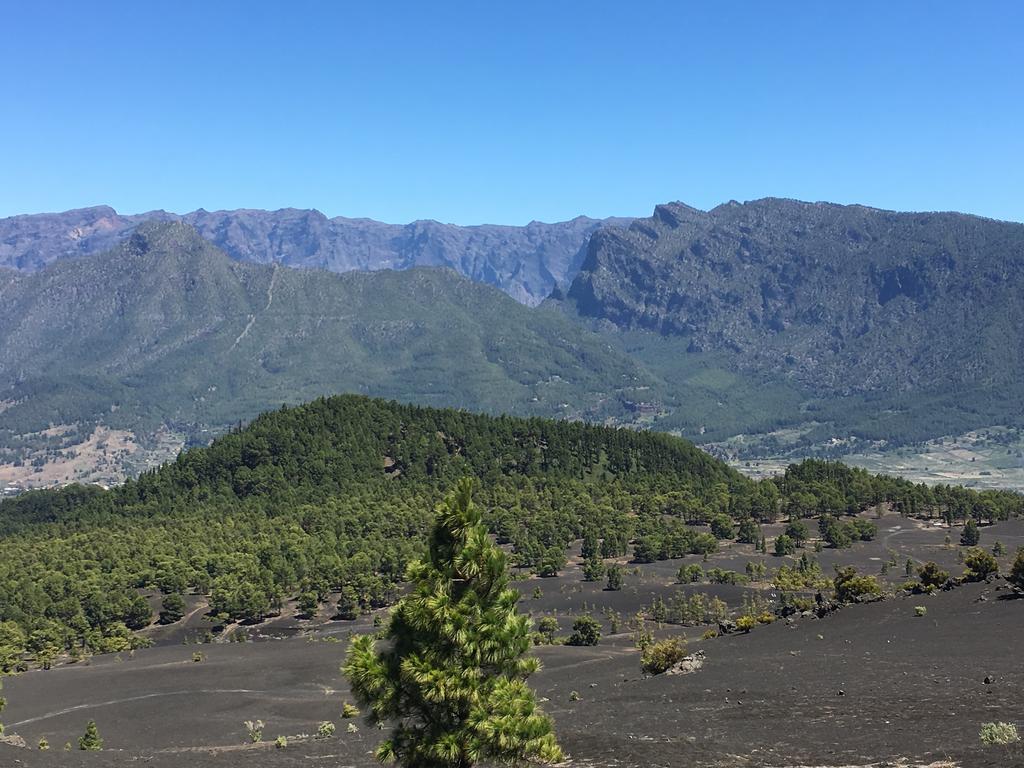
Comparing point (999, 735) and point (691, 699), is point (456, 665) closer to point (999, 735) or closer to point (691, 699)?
point (999, 735)

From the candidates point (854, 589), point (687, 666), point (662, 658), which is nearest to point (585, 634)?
point (854, 589)

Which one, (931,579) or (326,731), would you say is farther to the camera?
(931,579)

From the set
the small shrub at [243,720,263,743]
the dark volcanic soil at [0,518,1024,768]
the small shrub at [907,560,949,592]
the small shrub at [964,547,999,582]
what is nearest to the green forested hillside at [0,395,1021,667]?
the dark volcanic soil at [0,518,1024,768]

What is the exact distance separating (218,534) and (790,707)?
131092 millimetres

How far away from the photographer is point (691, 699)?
48750 millimetres

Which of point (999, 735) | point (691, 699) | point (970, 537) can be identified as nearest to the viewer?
point (999, 735)

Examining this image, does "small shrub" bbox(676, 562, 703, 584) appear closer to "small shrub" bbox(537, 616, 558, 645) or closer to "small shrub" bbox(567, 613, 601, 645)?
"small shrub" bbox(537, 616, 558, 645)

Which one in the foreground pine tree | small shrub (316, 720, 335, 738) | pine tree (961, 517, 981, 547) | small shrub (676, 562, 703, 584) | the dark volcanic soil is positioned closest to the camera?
the foreground pine tree

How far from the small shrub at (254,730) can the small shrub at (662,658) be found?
79.7ft

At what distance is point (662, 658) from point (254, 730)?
1002 inches

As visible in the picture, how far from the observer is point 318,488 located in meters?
186

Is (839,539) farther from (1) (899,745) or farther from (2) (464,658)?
(2) (464,658)

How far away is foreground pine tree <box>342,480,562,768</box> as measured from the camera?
27359 mm

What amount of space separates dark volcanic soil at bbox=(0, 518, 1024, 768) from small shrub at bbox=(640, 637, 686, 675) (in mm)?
1347
